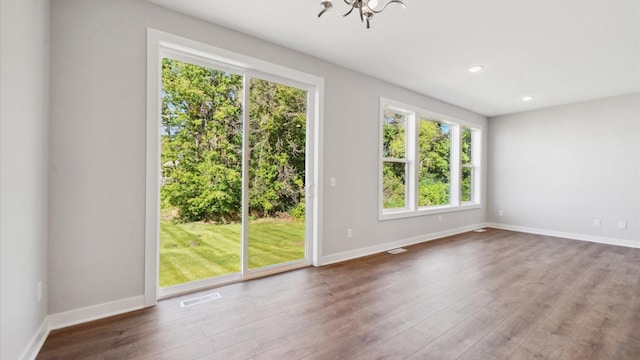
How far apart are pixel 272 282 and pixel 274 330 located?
96 cm

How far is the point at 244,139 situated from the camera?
303 cm

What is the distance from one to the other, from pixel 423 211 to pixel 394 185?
2.74ft

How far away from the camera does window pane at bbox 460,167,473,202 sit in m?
6.26

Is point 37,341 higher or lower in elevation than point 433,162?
lower

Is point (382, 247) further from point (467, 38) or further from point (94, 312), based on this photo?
point (94, 312)

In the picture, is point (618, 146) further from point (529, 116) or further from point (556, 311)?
point (556, 311)

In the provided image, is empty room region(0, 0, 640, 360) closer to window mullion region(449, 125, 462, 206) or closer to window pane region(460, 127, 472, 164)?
window mullion region(449, 125, 462, 206)

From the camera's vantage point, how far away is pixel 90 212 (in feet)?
7.10

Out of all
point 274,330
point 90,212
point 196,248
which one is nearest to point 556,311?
point 274,330

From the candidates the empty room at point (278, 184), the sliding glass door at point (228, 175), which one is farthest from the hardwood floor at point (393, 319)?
the sliding glass door at point (228, 175)

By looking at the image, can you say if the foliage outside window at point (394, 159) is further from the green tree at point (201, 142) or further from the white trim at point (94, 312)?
the white trim at point (94, 312)

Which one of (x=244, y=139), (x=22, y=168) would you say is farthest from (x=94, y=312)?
(x=244, y=139)

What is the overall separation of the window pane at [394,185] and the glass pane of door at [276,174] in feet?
5.41

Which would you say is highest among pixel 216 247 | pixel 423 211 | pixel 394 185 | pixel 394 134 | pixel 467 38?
pixel 467 38
